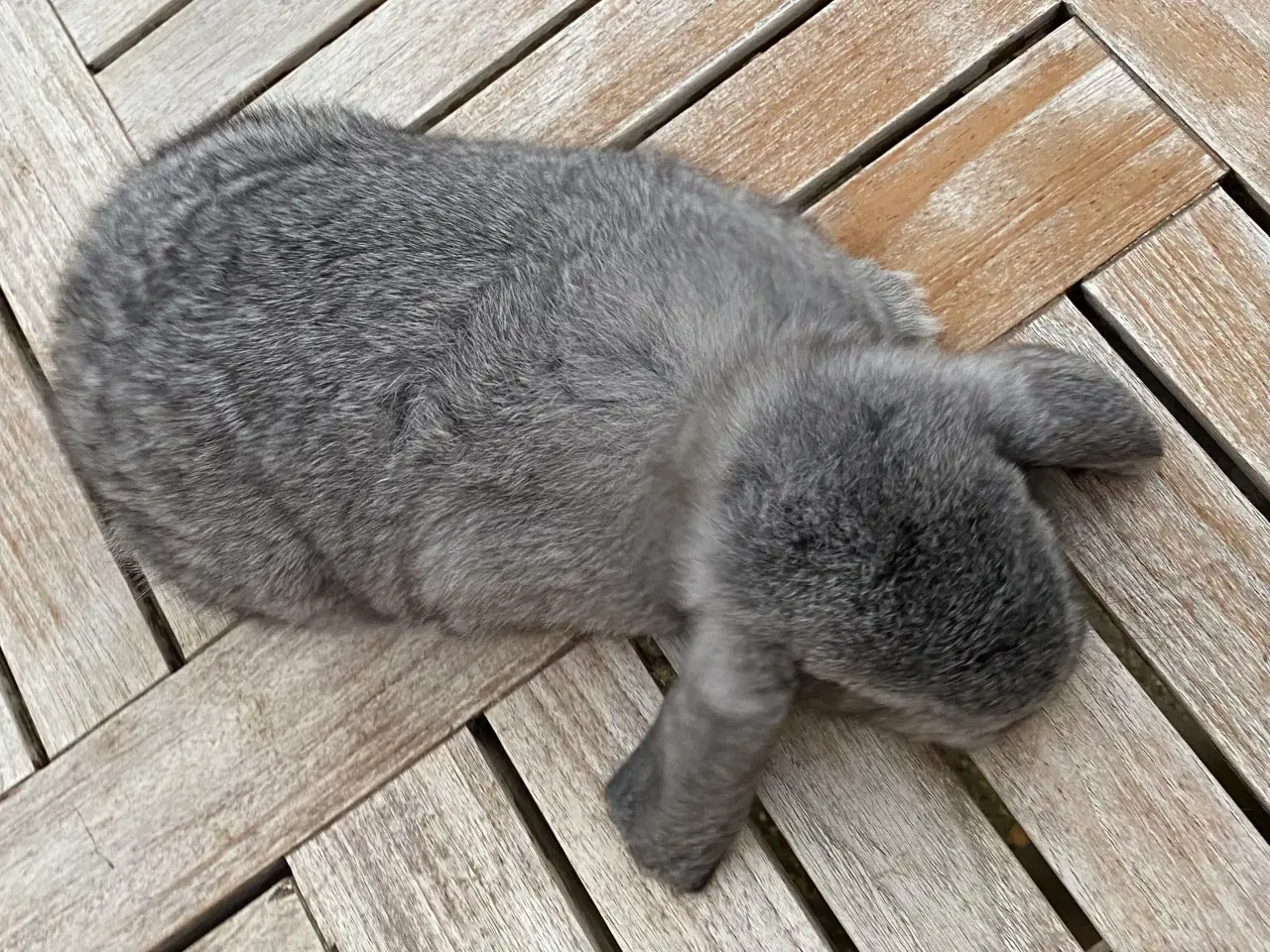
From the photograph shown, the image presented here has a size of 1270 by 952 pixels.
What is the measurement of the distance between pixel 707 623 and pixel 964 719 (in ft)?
1.07

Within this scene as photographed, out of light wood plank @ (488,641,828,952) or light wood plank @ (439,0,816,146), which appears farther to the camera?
light wood plank @ (439,0,816,146)

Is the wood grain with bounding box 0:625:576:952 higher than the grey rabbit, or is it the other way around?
the grey rabbit

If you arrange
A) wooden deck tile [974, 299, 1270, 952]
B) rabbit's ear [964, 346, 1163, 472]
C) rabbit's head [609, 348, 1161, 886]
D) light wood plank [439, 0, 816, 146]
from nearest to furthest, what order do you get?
rabbit's head [609, 348, 1161, 886]
rabbit's ear [964, 346, 1163, 472]
wooden deck tile [974, 299, 1270, 952]
light wood plank [439, 0, 816, 146]

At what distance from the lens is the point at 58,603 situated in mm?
1694

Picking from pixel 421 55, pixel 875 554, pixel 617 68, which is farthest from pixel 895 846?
pixel 421 55

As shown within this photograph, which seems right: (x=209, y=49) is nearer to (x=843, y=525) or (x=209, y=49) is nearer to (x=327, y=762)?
(x=327, y=762)

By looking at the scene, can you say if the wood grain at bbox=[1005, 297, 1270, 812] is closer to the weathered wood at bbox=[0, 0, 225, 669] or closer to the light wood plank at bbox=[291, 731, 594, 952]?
the light wood plank at bbox=[291, 731, 594, 952]

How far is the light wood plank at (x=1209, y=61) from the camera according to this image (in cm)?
161

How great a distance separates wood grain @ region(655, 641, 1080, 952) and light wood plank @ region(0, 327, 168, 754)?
93 cm

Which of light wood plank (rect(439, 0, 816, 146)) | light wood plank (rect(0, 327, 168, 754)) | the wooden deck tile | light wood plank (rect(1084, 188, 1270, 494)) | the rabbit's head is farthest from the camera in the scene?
light wood plank (rect(439, 0, 816, 146))

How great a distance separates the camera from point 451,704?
161 centimetres

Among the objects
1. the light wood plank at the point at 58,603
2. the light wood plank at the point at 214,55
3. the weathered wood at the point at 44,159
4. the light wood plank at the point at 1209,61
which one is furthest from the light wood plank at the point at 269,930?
the light wood plank at the point at 1209,61

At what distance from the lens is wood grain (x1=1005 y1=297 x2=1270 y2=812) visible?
57.3 inches

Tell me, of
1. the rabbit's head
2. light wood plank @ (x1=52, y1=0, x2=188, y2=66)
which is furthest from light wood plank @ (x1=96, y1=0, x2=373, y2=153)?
the rabbit's head
